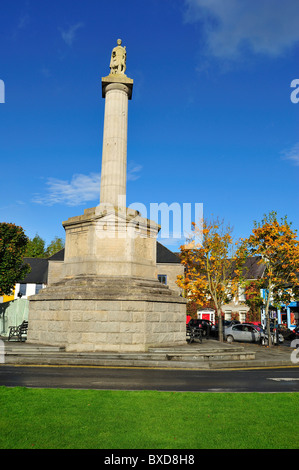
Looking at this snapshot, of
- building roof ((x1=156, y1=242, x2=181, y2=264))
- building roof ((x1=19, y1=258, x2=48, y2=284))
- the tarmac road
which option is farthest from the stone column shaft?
building roof ((x1=19, y1=258, x2=48, y2=284))

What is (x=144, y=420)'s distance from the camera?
5750 mm

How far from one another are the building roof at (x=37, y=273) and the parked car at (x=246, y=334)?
A: 3222 cm

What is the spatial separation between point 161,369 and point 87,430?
7.08 meters

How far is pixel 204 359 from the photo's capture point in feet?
44.8

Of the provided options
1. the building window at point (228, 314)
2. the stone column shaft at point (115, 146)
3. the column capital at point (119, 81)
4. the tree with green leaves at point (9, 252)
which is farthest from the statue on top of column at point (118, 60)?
the building window at point (228, 314)

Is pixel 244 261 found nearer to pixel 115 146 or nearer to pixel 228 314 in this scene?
pixel 115 146

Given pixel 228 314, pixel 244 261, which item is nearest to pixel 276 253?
pixel 244 261

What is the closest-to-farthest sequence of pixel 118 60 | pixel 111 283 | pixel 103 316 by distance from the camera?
pixel 103 316
pixel 111 283
pixel 118 60

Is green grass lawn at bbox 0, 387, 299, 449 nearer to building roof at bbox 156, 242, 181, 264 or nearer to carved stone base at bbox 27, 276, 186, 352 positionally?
carved stone base at bbox 27, 276, 186, 352

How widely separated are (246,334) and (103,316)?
53.3ft

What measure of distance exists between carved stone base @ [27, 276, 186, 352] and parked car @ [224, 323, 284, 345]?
1299cm

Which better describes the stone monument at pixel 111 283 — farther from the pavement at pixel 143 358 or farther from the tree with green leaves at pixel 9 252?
the tree with green leaves at pixel 9 252

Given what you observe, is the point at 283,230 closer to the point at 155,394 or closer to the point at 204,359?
the point at 204,359
